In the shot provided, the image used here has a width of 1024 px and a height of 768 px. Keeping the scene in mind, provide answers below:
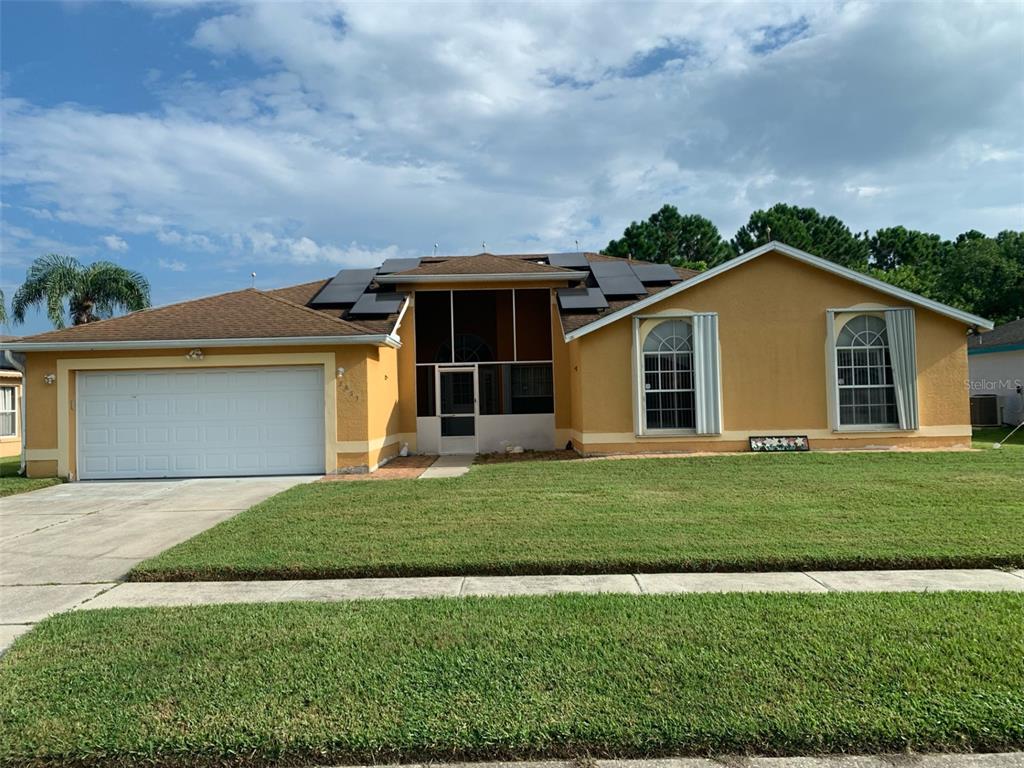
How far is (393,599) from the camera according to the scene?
207 inches

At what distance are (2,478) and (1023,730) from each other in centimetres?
1631

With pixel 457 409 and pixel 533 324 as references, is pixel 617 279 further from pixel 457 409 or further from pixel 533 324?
pixel 457 409

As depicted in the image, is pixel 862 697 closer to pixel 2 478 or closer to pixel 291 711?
pixel 291 711

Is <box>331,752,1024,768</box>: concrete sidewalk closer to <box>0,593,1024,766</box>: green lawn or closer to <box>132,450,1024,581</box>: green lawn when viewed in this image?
<box>0,593,1024,766</box>: green lawn

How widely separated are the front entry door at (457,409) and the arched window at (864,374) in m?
8.55

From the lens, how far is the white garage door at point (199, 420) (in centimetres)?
1318

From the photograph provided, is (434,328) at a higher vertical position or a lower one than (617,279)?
lower

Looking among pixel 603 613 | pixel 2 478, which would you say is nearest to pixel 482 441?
pixel 2 478

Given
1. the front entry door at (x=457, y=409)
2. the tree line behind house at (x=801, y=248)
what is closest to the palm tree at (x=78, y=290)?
the tree line behind house at (x=801, y=248)

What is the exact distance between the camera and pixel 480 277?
1588 cm

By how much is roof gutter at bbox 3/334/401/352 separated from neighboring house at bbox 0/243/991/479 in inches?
1.6

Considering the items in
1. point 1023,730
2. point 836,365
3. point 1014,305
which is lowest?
point 1023,730

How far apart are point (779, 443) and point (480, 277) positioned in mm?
7865

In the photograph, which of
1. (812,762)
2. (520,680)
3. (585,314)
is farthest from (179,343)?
(812,762)
